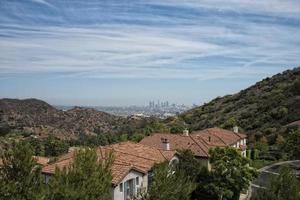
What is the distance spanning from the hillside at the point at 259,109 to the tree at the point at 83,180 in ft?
168

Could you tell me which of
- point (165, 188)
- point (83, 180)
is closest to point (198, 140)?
point (165, 188)

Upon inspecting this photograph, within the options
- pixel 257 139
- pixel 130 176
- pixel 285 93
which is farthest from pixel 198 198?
pixel 285 93

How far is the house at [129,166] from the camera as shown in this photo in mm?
28766

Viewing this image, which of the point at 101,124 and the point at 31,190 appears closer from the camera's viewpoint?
the point at 31,190

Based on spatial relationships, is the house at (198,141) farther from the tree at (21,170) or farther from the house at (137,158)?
the tree at (21,170)

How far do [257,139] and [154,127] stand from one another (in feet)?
55.4

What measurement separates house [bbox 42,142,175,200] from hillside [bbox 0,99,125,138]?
68.7 metres

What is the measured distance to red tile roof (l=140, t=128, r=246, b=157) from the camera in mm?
43484

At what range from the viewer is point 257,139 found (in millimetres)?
69062

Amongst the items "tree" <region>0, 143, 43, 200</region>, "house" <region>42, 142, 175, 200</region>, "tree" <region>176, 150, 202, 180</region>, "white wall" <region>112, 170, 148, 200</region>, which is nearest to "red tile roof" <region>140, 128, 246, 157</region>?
"tree" <region>176, 150, 202, 180</region>

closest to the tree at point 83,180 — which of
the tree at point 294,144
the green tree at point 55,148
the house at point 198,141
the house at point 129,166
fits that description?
the house at point 129,166

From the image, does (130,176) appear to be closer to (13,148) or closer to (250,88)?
(13,148)

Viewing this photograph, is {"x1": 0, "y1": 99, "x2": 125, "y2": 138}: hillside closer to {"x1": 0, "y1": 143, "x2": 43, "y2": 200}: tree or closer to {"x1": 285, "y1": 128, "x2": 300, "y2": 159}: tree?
{"x1": 285, "y1": 128, "x2": 300, "y2": 159}: tree

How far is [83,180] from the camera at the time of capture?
19.5 meters
